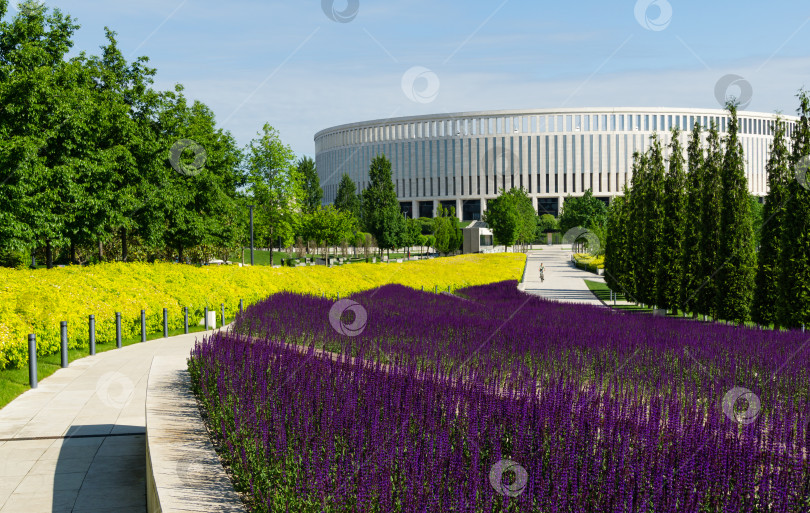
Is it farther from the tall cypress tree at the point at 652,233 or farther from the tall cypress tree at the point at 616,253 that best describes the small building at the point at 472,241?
the tall cypress tree at the point at 652,233

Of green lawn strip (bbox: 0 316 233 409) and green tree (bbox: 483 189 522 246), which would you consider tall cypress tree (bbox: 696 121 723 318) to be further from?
green tree (bbox: 483 189 522 246)

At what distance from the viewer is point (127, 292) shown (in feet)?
55.5

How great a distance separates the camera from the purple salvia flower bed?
370cm

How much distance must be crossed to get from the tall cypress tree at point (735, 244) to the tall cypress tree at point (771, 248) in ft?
2.87

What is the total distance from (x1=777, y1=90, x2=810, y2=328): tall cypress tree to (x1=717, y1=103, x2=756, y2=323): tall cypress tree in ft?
7.45

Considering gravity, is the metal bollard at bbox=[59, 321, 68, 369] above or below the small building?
below

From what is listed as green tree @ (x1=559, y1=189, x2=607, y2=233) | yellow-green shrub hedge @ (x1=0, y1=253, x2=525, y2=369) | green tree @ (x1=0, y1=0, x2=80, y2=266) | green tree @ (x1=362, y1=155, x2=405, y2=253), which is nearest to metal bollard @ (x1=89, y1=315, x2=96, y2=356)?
yellow-green shrub hedge @ (x1=0, y1=253, x2=525, y2=369)

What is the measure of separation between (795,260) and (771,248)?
1.35m

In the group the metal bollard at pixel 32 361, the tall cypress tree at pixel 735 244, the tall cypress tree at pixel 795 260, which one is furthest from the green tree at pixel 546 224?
the metal bollard at pixel 32 361

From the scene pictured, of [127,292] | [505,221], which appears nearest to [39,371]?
[127,292]

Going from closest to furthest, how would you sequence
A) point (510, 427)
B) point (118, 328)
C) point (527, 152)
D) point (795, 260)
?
1. point (510, 427)
2. point (118, 328)
3. point (795, 260)
4. point (527, 152)

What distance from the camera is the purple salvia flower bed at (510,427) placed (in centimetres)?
370

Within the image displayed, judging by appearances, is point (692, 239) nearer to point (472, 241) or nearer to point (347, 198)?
point (472, 241)

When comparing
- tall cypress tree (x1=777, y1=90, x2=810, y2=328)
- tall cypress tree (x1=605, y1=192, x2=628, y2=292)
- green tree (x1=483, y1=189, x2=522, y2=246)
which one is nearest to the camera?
tall cypress tree (x1=777, y1=90, x2=810, y2=328)
